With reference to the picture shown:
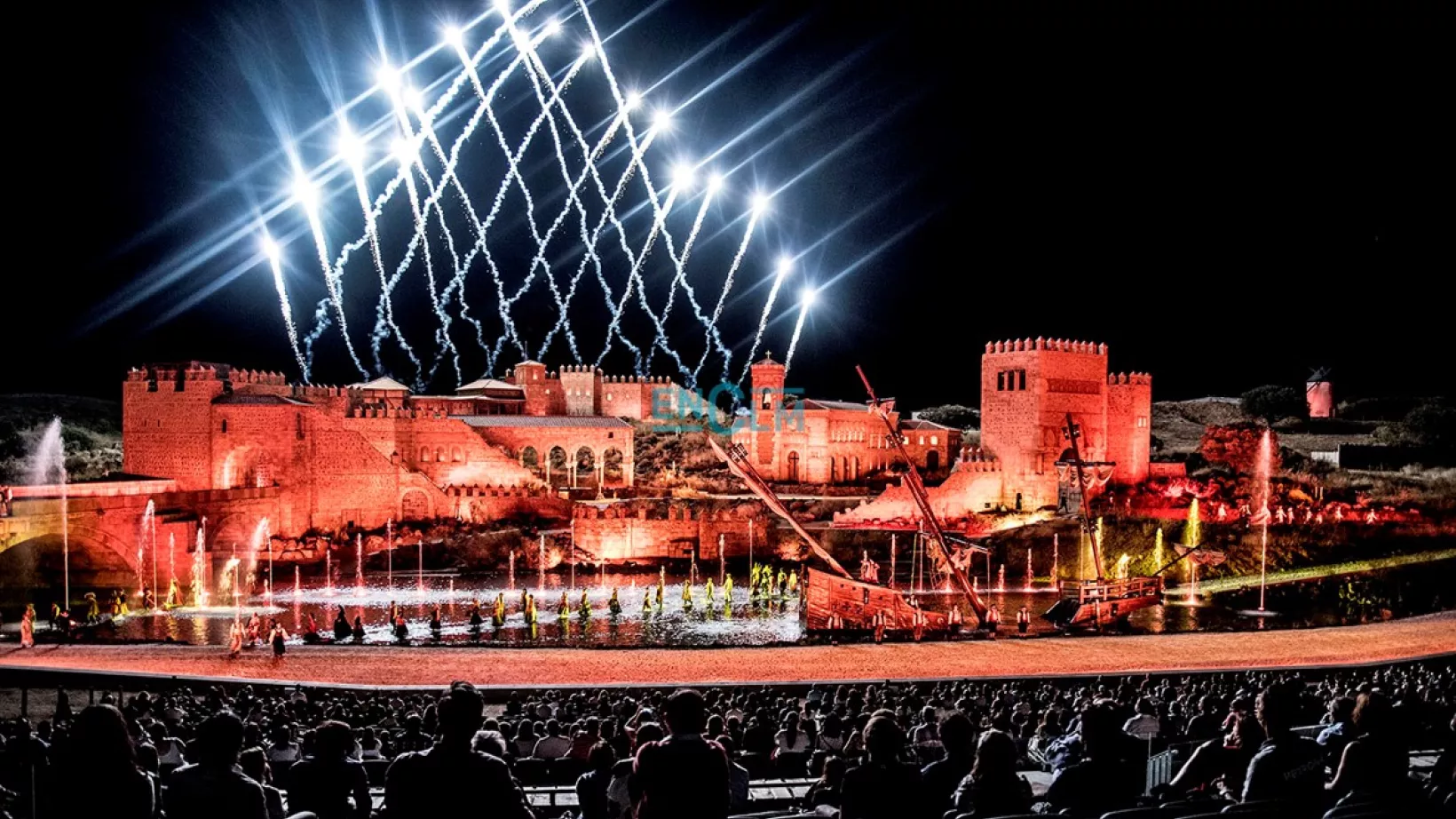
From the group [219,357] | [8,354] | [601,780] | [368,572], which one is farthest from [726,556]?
[8,354]

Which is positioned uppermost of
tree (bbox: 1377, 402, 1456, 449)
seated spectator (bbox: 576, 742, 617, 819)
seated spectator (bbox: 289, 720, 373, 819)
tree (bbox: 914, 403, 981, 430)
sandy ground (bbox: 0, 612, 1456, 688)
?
tree (bbox: 914, 403, 981, 430)

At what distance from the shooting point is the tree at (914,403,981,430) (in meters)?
74.9

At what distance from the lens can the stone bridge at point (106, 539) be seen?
31156mm

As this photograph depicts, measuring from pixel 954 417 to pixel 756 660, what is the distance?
198 ft

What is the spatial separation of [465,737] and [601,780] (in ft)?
8.01

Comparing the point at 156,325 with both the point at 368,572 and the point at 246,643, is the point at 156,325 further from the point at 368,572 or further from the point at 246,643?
the point at 246,643

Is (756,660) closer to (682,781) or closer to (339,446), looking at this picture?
(682,781)

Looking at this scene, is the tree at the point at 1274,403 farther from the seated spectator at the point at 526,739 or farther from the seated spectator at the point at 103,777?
the seated spectator at the point at 103,777

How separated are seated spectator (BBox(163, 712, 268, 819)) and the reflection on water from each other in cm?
2058

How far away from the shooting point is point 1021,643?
20.9 m

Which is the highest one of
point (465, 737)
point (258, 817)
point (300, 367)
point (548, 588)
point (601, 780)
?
point (300, 367)

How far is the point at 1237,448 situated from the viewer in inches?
1902

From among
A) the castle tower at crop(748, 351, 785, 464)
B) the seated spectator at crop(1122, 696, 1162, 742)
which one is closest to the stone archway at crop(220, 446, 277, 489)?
the castle tower at crop(748, 351, 785, 464)

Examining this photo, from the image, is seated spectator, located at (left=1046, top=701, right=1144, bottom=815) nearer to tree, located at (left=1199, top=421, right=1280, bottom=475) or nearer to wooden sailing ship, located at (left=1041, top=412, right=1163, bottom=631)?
wooden sailing ship, located at (left=1041, top=412, right=1163, bottom=631)
